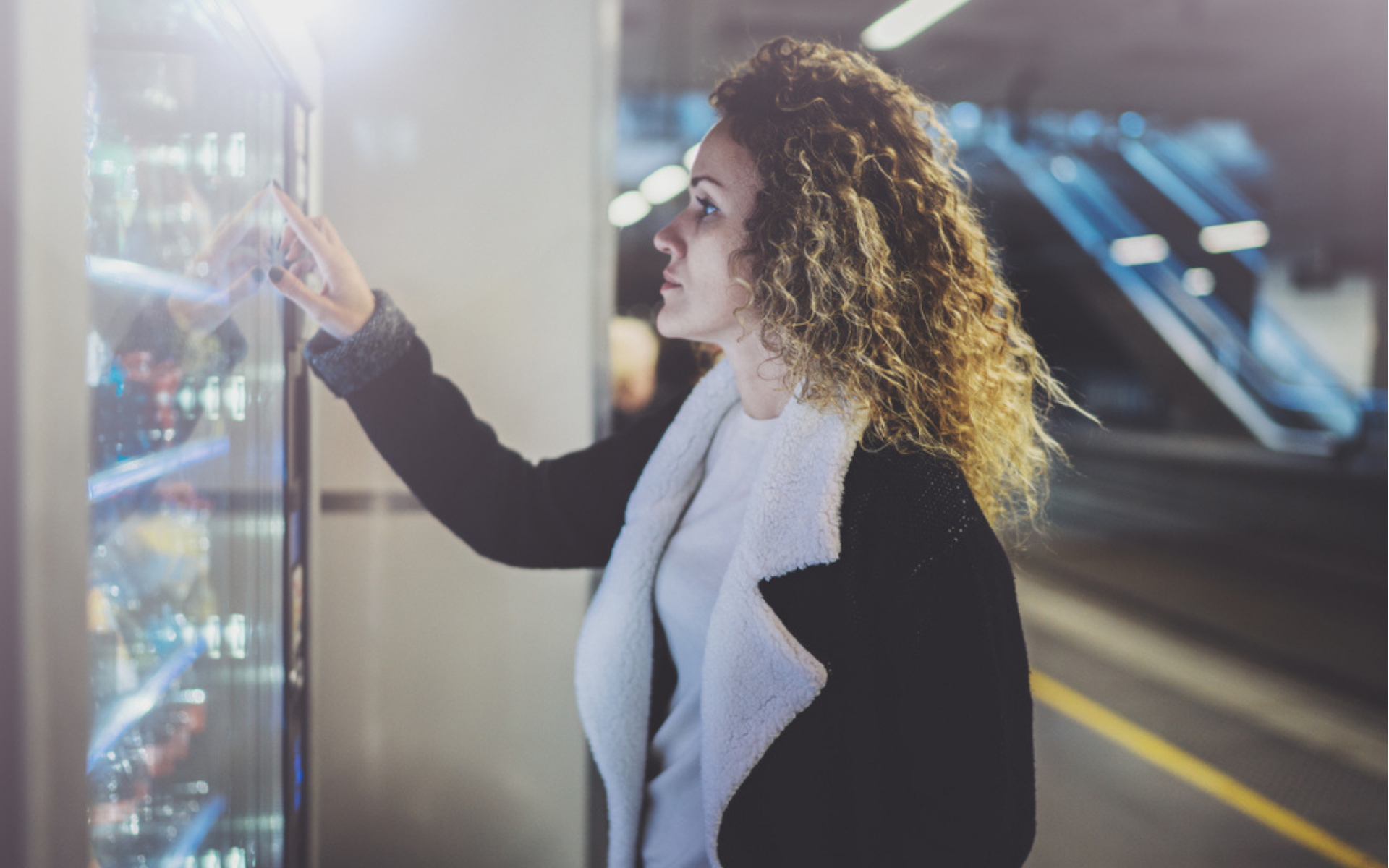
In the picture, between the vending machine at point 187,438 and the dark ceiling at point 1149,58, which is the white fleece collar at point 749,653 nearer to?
the vending machine at point 187,438

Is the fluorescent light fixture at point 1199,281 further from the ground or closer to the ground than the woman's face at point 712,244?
further from the ground

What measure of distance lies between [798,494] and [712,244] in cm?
40

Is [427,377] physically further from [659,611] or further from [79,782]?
[79,782]

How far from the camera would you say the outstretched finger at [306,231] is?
1399 mm

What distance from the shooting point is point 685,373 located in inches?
185

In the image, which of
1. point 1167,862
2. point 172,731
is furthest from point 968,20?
point 172,731

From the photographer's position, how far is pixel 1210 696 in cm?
472

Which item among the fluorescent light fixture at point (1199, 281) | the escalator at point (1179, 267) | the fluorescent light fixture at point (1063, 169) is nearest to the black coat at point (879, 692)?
the escalator at point (1179, 267)

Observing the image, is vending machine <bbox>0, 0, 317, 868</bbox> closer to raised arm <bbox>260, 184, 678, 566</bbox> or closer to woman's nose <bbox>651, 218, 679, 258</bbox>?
raised arm <bbox>260, 184, 678, 566</bbox>

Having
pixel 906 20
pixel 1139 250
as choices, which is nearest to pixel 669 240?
pixel 906 20

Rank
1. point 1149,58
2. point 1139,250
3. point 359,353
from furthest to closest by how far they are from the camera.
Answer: point 1139,250 → point 1149,58 → point 359,353

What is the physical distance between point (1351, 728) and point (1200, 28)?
22.2 ft

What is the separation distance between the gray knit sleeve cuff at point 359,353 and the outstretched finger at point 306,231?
124 mm

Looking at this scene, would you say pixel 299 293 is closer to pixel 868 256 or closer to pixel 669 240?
pixel 669 240
